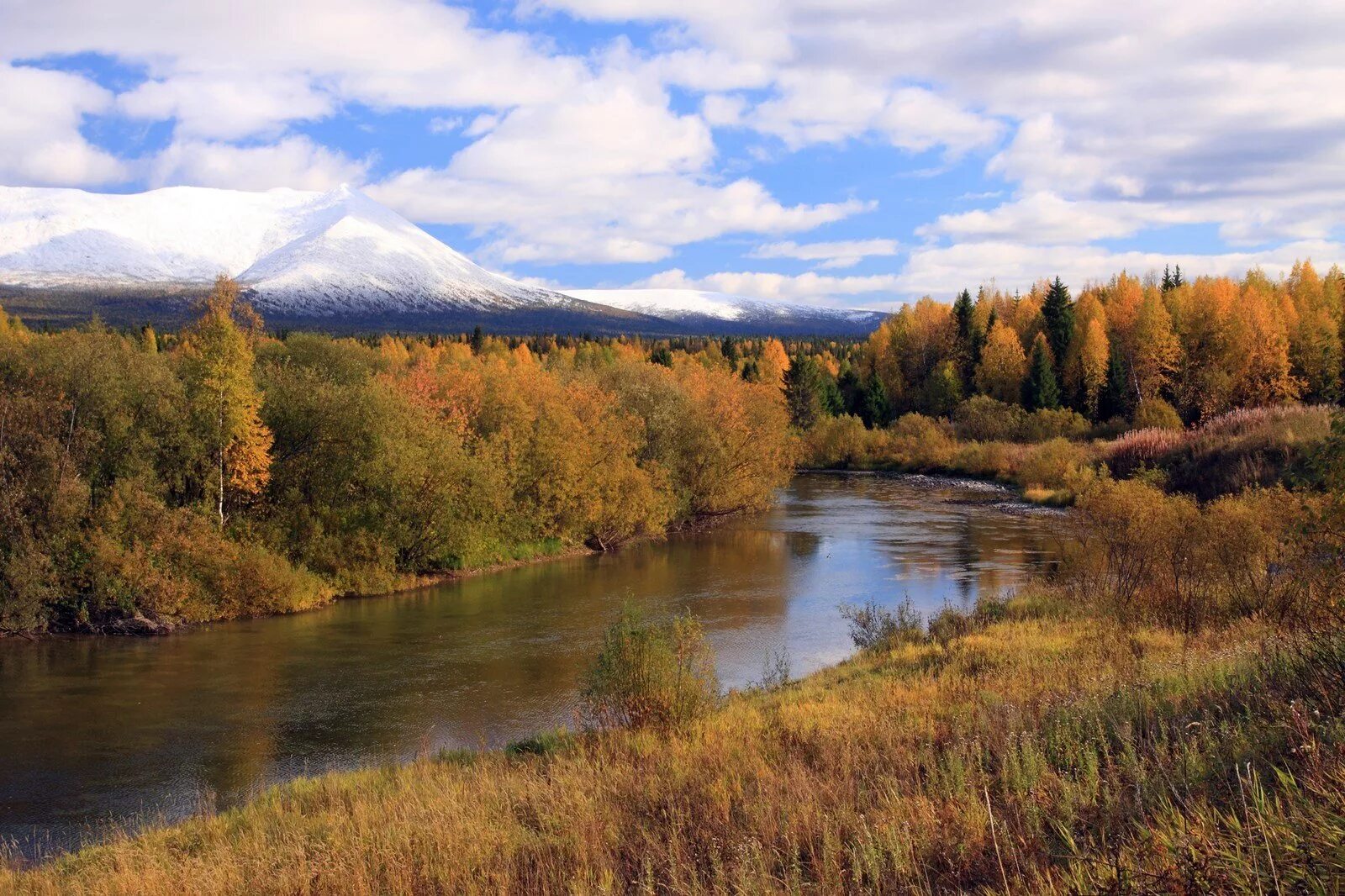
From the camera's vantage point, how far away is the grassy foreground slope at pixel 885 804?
18.0 feet

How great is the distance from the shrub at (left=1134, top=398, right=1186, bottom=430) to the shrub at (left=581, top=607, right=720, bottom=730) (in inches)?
2146

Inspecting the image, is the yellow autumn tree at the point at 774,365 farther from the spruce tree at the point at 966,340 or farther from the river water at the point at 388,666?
the river water at the point at 388,666

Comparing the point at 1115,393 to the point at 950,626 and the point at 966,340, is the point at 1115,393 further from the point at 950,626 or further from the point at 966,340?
the point at 950,626

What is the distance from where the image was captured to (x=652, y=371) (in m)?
53.2

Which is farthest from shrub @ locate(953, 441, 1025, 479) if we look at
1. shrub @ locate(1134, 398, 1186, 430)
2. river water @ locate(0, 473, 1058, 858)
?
river water @ locate(0, 473, 1058, 858)

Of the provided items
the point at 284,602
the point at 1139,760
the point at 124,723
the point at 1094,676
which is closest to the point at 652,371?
the point at 284,602

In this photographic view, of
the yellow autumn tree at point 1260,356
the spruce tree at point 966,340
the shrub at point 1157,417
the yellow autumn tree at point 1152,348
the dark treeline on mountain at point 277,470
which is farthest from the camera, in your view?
the spruce tree at point 966,340

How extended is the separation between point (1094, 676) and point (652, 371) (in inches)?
1656

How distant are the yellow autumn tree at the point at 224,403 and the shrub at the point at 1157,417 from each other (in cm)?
5216

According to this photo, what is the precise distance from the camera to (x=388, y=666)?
2431cm

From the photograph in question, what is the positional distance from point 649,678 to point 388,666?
12.7 m

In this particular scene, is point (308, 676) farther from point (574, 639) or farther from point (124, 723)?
point (574, 639)

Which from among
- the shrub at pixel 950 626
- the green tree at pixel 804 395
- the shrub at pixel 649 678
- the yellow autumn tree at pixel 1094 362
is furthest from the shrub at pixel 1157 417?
the shrub at pixel 649 678

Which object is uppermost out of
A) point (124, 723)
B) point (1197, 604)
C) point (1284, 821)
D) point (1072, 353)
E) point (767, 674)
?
point (1072, 353)
